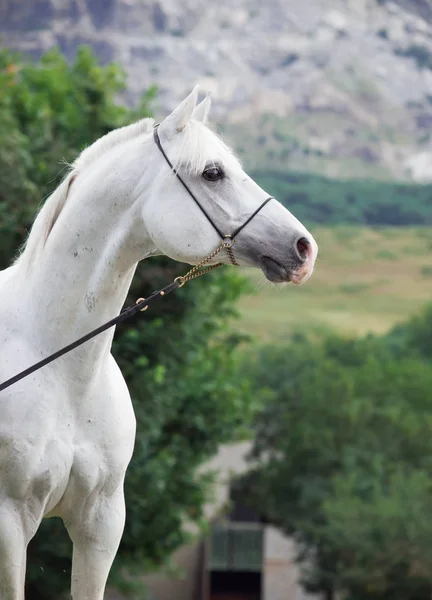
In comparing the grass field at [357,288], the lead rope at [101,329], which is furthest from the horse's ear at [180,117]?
the grass field at [357,288]

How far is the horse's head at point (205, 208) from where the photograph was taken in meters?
4.97

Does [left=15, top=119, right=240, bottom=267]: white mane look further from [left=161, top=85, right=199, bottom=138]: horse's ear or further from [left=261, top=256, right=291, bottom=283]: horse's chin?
[left=261, top=256, right=291, bottom=283]: horse's chin

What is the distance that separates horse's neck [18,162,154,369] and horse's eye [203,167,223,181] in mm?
332

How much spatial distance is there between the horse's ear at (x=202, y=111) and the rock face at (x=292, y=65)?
7381cm

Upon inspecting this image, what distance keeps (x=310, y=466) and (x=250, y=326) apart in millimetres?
34919

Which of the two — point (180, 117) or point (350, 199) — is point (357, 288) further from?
point (180, 117)

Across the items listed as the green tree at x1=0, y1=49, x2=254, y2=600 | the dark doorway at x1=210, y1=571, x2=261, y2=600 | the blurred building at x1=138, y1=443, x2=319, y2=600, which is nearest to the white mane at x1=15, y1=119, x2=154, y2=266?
the green tree at x1=0, y1=49, x2=254, y2=600

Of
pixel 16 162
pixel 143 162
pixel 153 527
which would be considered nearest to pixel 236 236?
pixel 143 162

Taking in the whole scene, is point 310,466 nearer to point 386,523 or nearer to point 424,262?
point 386,523

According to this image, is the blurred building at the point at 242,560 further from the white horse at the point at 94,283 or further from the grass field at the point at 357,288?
the white horse at the point at 94,283

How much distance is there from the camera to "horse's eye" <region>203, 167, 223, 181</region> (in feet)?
16.5

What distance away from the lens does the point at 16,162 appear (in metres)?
16.5

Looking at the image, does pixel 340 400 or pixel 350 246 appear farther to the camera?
pixel 350 246

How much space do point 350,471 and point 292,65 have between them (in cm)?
5987
